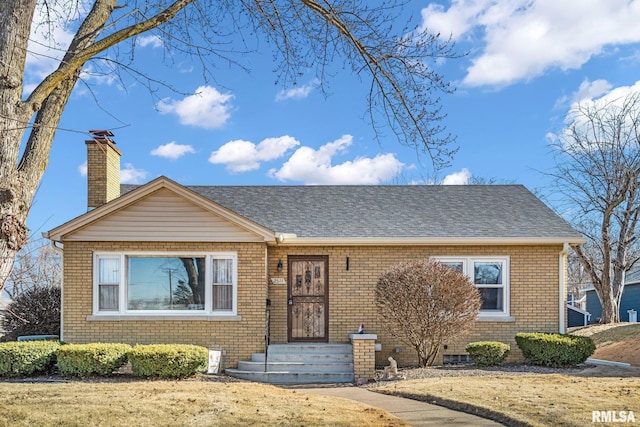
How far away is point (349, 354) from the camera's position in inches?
522

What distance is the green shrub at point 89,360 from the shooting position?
1180 cm

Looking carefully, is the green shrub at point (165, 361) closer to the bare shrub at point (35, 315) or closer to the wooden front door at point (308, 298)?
the wooden front door at point (308, 298)

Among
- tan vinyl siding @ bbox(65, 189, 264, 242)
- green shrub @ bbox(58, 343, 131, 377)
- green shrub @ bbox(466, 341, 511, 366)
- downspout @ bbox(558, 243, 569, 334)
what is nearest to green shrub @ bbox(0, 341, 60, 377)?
green shrub @ bbox(58, 343, 131, 377)

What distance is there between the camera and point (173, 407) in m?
8.48

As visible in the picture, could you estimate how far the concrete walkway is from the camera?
7.96m

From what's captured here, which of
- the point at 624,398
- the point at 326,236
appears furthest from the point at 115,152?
the point at 624,398

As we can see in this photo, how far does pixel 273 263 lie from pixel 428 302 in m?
3.98

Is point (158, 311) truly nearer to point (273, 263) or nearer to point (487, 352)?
point (273, 263)

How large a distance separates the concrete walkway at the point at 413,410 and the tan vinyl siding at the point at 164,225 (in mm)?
4091

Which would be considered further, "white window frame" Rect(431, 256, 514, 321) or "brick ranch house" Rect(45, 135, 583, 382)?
"white window frame" Rect(431, 256, 514, 321)

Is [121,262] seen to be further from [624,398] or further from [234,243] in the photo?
[624,398]

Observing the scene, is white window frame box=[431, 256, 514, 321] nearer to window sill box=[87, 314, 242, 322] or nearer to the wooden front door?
the wooden front door

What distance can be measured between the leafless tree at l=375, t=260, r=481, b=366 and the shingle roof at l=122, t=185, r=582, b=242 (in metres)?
1.75

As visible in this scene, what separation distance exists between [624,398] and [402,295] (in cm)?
449
